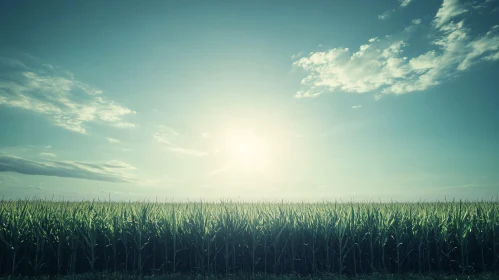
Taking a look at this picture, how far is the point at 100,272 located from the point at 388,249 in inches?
427

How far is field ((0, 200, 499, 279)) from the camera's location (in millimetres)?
Answer: 11055

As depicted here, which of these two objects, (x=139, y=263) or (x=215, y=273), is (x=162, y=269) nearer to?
(x=139, y=263)

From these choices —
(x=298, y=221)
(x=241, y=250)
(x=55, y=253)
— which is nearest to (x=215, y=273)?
(x=241, y=250)

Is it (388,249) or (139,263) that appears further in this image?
(388,249)

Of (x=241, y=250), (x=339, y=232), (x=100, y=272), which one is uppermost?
(x=339, y=232)

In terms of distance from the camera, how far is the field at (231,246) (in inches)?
435

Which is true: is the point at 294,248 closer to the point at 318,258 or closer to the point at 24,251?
the point at 318,258

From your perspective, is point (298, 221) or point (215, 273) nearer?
point (215, 273)

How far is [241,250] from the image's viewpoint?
444 inches

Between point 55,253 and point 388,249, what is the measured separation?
12.7 m

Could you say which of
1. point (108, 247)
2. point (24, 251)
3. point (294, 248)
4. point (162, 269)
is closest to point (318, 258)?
point (294, 248)

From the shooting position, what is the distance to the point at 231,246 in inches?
441

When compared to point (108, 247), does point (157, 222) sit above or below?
above

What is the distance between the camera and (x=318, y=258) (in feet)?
36.8
